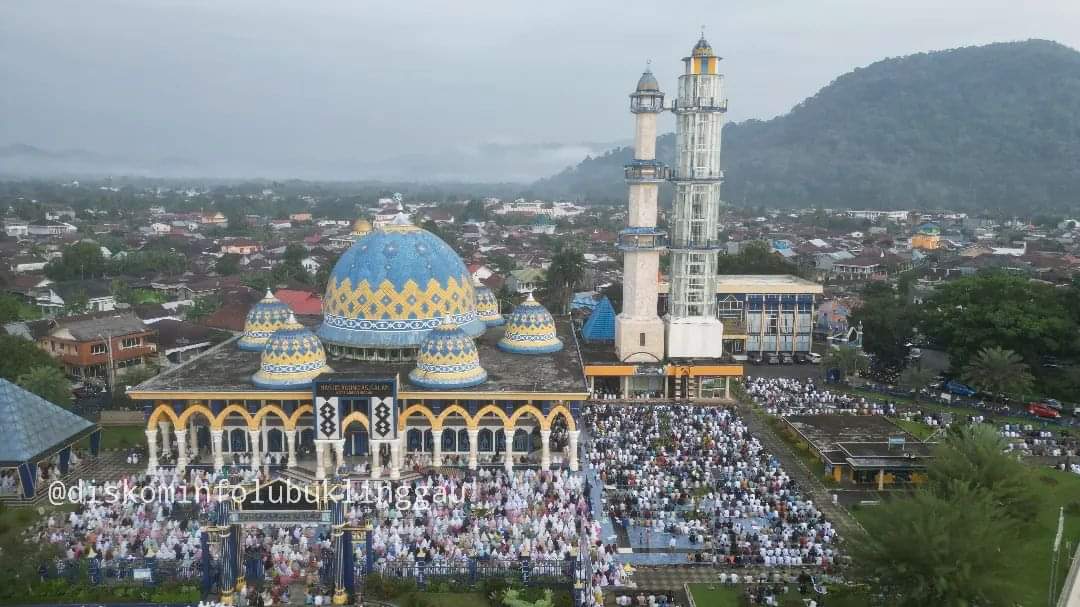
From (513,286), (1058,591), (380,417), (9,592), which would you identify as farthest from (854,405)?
(513,286)

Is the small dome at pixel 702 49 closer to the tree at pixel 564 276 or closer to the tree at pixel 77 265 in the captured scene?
the tree at pixel 564 276

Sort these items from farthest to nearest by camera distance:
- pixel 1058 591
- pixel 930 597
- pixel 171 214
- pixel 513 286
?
1. pixel 171 214
2. pixel 513 286
3. pixel 1058 591
4. pixel 930 597

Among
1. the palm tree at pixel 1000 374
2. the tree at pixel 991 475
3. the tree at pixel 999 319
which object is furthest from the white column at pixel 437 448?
the tree at pixel 999 319

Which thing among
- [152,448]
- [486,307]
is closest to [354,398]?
[152,448]

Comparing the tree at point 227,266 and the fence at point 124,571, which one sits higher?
the tree at point 227,266

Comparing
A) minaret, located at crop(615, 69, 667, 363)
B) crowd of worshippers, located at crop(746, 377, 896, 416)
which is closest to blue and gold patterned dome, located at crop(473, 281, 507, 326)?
minaret, located at crop(615, 69, 667, 363)

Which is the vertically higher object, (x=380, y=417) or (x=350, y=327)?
(x=350, y=327)

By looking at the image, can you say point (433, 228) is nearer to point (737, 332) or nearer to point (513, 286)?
point (513, 286)
